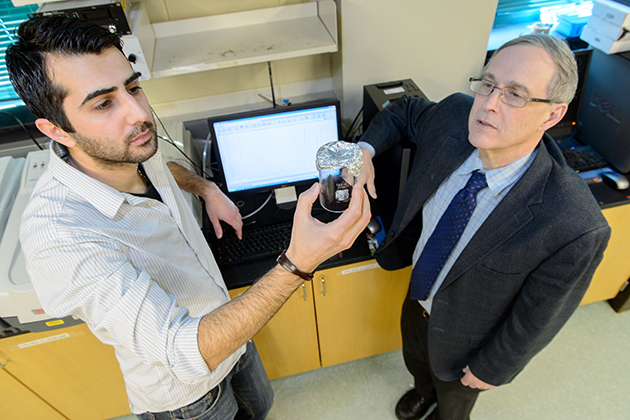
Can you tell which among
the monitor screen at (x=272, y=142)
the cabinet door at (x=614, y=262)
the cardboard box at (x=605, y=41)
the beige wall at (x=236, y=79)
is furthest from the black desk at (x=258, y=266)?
the cardboard box at (x=605, y=41)

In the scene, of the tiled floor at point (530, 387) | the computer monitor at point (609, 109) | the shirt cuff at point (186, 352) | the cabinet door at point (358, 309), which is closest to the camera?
the shirt cuff at point (186, 352)

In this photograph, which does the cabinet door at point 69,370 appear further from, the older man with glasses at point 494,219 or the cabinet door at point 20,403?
the older man with glasses at point 494,219

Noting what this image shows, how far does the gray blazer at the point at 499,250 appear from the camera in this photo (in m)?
0.98

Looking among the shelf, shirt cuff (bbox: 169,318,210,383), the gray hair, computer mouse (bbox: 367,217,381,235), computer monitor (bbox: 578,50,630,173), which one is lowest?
computer mouse (bbox: 367,217,381,235)

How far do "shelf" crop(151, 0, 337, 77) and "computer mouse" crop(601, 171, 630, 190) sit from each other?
1.37m

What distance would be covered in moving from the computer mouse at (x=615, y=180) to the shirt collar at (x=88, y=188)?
6.47 feet

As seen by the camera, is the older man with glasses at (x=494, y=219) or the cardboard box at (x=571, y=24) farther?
the cardboard box at (x=571, y=24)

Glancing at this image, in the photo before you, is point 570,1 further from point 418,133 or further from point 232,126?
point 232,126

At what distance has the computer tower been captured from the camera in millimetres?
1414

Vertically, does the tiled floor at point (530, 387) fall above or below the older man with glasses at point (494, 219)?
below

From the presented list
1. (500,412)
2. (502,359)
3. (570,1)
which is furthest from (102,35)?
(570,1)

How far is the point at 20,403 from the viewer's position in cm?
162

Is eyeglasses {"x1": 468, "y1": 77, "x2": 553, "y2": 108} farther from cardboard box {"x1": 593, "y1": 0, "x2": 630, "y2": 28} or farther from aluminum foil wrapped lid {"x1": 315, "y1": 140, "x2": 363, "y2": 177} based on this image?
cardboard box {"x1": 593, "y1": 0, "x2": 630, "y2": 28}

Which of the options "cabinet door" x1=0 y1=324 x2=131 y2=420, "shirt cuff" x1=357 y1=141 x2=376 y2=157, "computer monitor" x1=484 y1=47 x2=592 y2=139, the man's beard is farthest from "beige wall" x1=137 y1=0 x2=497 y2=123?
"cabinet door" x1=0 y1=324 x2=131 y2=420
